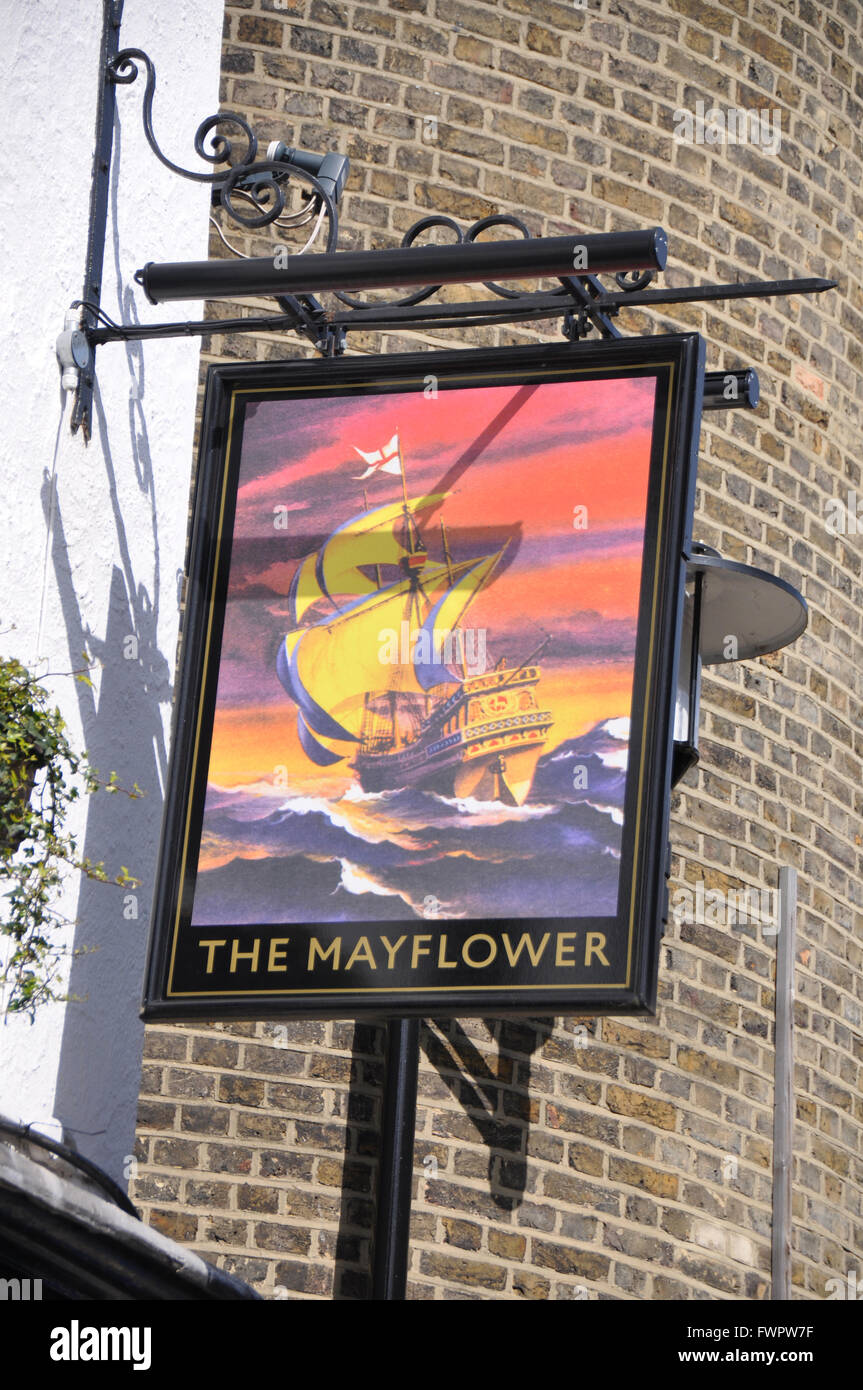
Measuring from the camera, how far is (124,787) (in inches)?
277

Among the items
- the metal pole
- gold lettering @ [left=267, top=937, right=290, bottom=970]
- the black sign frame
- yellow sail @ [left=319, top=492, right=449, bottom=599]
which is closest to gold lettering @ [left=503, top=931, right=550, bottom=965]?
the black sign frame

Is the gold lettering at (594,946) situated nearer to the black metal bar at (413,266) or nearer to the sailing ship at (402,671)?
the sailing ship at (402,671)

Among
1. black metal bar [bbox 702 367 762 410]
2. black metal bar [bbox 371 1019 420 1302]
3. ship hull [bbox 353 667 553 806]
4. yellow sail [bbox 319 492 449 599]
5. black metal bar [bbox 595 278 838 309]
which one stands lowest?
black metal bar [bbox 371 1019 420 1302]

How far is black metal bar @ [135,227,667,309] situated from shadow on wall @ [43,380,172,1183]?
0.56 metres

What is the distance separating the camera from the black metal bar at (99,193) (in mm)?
6984

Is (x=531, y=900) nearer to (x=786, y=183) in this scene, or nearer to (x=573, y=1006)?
(x=573, y=1006)

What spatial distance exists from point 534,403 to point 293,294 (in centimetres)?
79

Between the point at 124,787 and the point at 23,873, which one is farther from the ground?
the point at 124,787

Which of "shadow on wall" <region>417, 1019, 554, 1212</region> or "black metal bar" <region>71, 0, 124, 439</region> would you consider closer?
"black metal bar" <region>71, 0, 124, 439</region>

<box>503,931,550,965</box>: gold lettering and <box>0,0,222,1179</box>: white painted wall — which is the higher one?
<box>0,0,222,1179</box>: white painted wall

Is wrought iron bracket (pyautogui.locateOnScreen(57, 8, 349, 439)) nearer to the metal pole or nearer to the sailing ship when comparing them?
the sailing ship

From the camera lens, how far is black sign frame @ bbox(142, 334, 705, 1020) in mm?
5652
